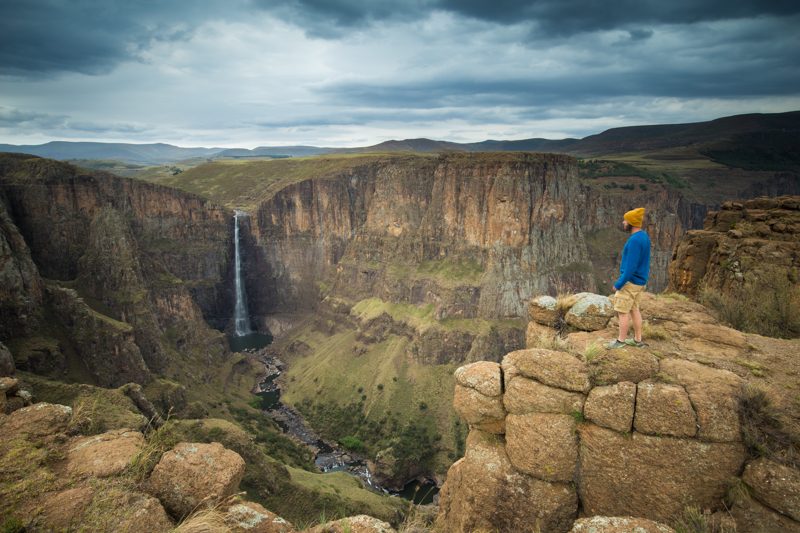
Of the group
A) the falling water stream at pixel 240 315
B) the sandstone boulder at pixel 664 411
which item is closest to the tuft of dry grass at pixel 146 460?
the sandstone boulder at pixel 664 411

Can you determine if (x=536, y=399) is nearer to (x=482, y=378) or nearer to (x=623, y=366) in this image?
(x=482, y=378)

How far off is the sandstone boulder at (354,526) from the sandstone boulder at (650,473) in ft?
15.2

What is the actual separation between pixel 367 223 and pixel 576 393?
8871 centimetres

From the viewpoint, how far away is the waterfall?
335 feet

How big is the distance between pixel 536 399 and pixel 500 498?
2.51 m

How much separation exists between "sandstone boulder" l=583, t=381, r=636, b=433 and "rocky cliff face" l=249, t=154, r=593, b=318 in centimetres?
6413

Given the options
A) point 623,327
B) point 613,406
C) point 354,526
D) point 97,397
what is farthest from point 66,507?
point 97,397

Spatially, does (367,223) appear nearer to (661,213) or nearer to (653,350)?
(661,213)

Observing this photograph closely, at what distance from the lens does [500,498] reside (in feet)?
33.4

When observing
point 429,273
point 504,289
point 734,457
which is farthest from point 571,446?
point 429,273

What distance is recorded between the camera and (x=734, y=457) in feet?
28.2

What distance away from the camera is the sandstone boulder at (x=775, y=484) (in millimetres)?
7707

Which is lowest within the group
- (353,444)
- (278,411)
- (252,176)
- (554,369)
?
(278,411)

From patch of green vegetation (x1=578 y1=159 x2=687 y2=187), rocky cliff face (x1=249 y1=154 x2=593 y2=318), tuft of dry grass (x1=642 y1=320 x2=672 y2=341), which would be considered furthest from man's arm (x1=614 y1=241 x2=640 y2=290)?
patch of green vegetation (x1=578 y1=159 x2=687 y2=187)
